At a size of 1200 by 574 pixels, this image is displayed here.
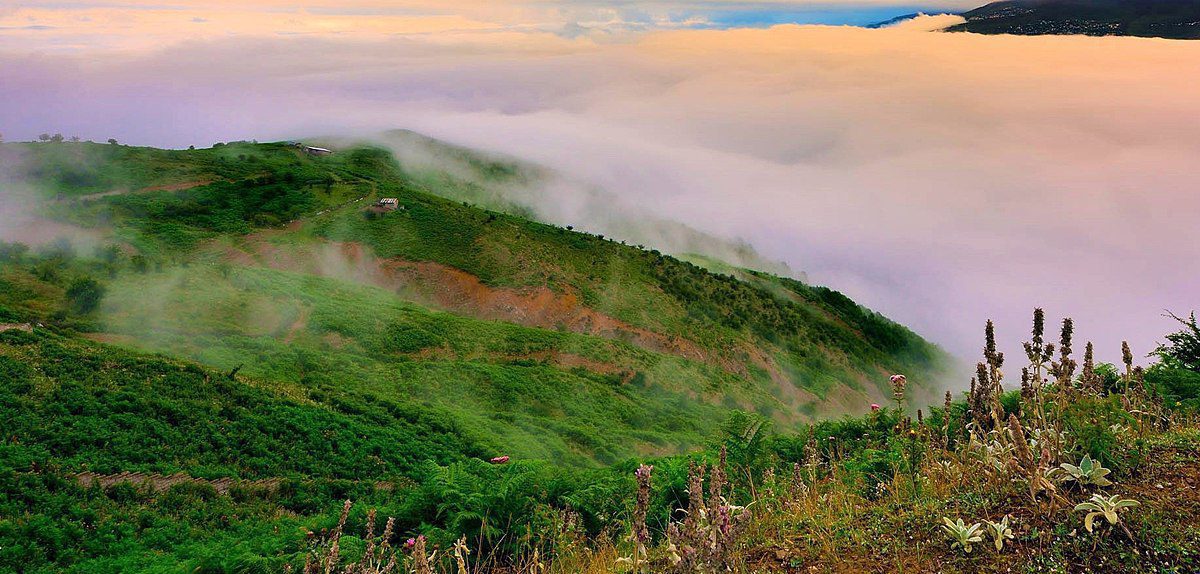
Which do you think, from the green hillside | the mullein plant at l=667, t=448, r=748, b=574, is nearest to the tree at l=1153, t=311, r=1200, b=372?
the green hillside

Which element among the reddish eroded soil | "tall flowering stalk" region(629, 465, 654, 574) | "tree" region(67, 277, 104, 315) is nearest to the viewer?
"tall flowering stalk" region(629, 465, 654, 574)

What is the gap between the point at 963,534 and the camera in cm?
396

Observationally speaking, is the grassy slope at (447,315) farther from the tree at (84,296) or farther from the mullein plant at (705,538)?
the mullein plant at (705,538)

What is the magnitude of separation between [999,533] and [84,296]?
39953mm

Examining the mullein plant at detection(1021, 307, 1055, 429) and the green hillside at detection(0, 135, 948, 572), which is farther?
the green hillside at detection(0, 135, 948, 572)

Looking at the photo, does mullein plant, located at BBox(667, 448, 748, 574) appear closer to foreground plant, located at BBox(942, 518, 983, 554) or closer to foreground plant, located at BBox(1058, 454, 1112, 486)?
foreground plant, located at BBox(942, 518, 983, 554)

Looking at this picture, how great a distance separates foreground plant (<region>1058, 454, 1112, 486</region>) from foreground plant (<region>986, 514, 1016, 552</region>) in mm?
620

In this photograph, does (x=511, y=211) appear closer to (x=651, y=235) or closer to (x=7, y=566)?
(x=651, y=235)

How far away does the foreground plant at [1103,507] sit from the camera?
149 inches

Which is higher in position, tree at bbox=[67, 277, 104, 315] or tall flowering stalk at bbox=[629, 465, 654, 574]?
tall flowering stalk at bbox=[629, 465, 654, 574]

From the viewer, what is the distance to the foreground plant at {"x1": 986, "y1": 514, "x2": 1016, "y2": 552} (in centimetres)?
391

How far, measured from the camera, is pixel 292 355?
32969 mm

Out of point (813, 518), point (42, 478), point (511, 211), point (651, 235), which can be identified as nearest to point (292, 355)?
point (42, 478)

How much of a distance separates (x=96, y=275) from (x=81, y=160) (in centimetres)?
3378
